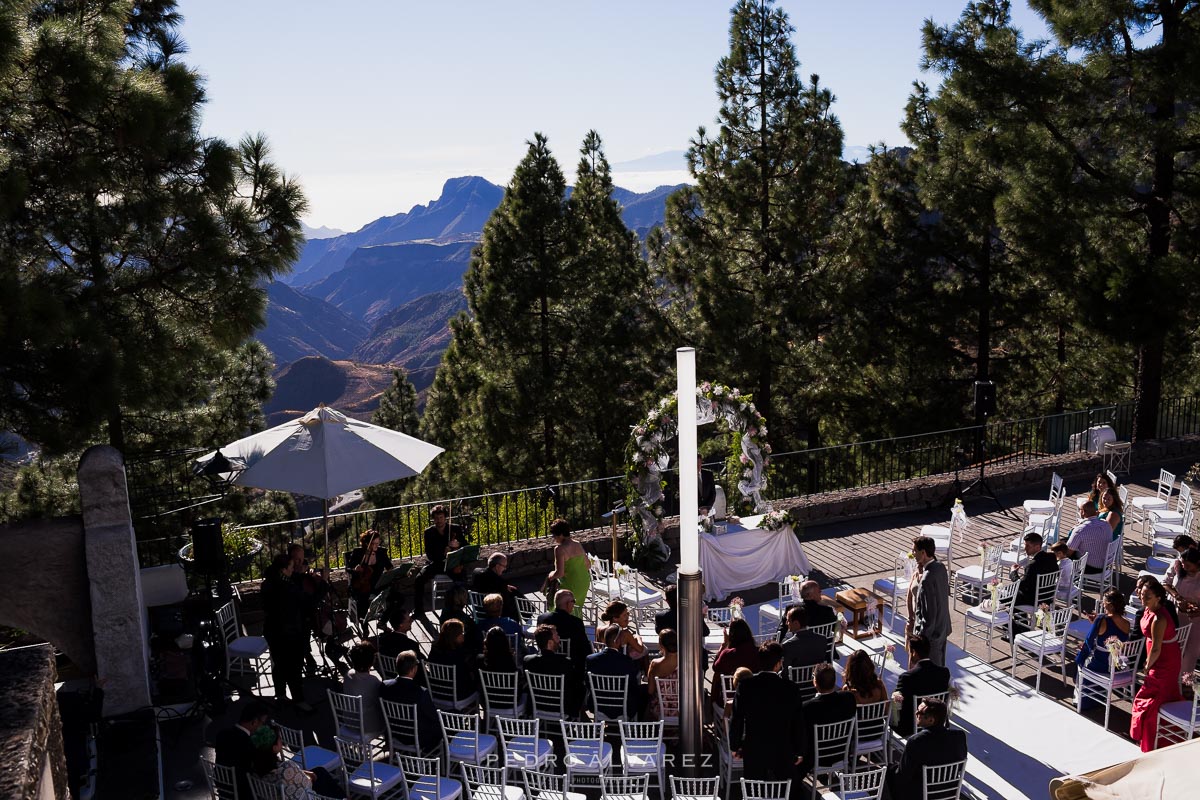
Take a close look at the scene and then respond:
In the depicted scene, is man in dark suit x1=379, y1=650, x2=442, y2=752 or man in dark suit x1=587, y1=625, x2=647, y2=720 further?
man in dark suit x1=587, y1=625, x2=647, y2=720

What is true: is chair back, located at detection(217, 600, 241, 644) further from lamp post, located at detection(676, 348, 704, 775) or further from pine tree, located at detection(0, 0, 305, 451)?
lamp post, located at detection(676, 348, 704, 775)

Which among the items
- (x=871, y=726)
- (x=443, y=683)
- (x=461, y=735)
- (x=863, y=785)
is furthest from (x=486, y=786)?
(x=871, y=726)

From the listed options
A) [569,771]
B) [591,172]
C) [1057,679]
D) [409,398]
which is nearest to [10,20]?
[569,771]

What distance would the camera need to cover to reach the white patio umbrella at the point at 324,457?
30.3 ft

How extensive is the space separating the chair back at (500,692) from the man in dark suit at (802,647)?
2179mm

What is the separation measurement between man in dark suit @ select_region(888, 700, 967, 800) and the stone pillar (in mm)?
6618

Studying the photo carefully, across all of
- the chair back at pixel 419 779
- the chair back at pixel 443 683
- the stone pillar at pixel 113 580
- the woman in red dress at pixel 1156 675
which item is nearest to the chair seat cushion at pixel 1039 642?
the woman in red dress at pixel 1156 675

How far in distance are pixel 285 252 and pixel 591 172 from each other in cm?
1650

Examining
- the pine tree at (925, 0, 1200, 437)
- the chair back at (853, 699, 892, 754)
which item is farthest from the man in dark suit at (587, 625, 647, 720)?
the pine tree at (925, 0, 1200, 437)

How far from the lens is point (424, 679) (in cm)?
735

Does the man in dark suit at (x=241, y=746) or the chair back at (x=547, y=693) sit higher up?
the man in dark suit at (x=241, y=746)

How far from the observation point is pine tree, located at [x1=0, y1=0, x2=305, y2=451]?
302 inches

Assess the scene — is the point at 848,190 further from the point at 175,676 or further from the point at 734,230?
the point at 175,676

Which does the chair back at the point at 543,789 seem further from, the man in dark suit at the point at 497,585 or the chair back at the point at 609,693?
the man in dark suit at the point at 497,585
